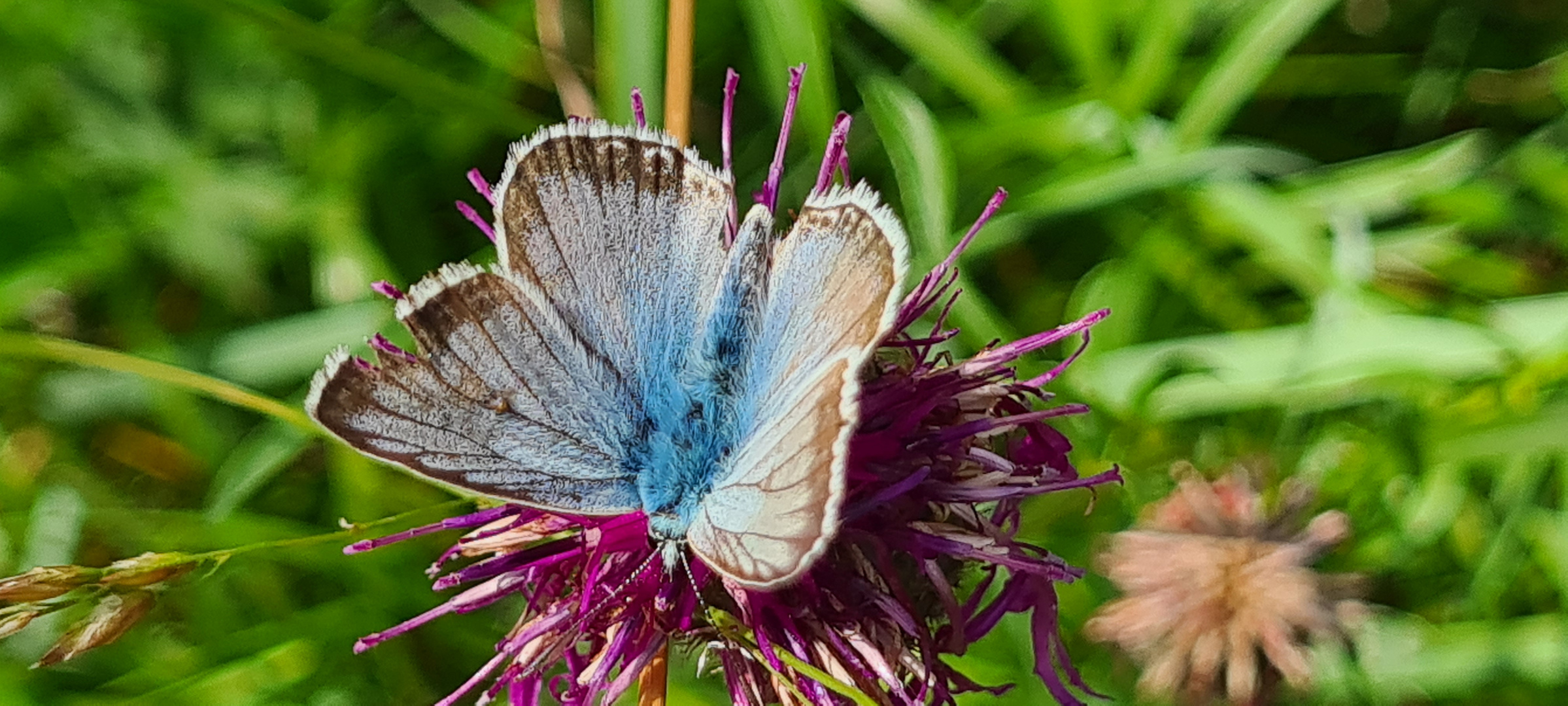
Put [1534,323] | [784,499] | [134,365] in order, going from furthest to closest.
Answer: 1. [1534,323]
2. [134,365]
3. [784,499]

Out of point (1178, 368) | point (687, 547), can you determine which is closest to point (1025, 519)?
point (1178, 368)

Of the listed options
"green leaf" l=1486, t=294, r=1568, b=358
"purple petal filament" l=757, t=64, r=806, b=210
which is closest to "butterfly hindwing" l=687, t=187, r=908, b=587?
"purple petal filament" l=757, t=64, r=806, b=210

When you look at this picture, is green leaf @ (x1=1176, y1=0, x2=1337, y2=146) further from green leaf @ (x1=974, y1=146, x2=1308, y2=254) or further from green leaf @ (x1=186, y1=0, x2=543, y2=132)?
green leaf @ (x1=186, y1=0, x2=543, y2=132)

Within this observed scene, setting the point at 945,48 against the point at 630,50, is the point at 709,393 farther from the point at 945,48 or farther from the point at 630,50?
the point at 945,48

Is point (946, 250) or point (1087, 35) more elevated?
point (1087, 35)

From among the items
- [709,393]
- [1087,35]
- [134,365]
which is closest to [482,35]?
[134,365]

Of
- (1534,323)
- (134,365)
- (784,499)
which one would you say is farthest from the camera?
(1534,323)

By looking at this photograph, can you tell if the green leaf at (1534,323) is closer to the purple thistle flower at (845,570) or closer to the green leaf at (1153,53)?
the green leaf at (1153,53)
